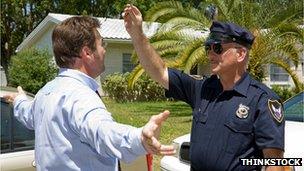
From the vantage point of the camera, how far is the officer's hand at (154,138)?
1707 mm

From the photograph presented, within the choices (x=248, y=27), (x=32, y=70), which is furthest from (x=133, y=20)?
(x=32, y=70)

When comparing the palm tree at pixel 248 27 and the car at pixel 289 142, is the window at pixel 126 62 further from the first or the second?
the car at pixel 289 142

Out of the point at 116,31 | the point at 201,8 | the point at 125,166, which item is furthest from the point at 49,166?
the point at 116,31

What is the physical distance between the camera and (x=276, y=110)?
272 cm

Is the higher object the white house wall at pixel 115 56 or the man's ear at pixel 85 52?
the man's ear at pixel 85 52

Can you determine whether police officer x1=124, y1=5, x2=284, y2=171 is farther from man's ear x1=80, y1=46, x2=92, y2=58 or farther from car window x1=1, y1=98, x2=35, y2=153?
car window x1=1, y1=98, x2=35, y2=153

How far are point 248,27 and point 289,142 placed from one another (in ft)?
30.9

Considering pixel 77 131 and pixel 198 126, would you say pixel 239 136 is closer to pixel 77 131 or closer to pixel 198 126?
pixel 198 126

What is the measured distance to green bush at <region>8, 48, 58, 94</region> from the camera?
18883 mm

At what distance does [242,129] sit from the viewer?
8.95ft

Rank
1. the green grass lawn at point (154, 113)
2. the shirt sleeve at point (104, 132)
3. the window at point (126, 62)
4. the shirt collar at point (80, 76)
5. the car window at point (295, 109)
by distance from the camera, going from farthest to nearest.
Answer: the window at point (126, 62), the green grass lawn at point (154, 113), the car window at point (295, 109), the shirt collar at point (80, 76), the shirt sleeve at point (104, 132)

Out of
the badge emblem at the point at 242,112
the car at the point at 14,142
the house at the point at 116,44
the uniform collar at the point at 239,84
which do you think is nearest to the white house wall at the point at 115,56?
the house at the point at 116,44

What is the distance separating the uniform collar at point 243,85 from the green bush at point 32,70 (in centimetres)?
1648

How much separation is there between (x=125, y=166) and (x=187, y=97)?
1.73 m
